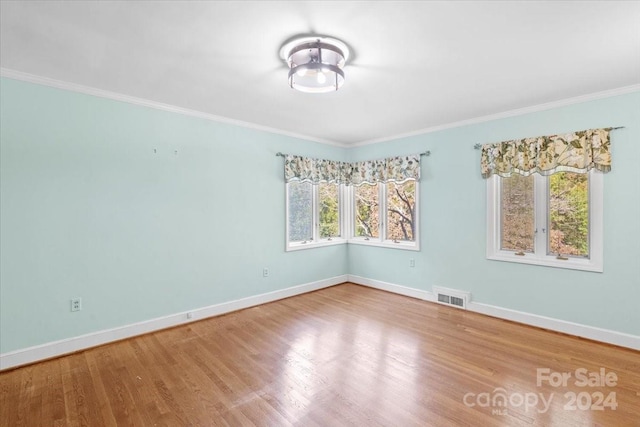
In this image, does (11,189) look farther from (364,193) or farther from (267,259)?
(364,193)

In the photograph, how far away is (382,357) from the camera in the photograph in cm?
279

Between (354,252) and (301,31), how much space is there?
13.4 ft

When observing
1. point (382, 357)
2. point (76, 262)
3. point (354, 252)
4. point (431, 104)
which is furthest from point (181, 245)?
point (431, 104)

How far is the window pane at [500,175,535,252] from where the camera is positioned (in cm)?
363

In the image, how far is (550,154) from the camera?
3365 mm

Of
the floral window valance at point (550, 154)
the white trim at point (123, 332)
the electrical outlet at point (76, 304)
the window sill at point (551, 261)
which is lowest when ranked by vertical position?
the white trim at point (123, 332)

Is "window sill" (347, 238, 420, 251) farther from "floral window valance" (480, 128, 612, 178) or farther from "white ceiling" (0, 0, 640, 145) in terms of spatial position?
"white ceiling" (0, 0, 640, 145)

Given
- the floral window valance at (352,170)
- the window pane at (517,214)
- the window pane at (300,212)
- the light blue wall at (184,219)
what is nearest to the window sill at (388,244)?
the light blue wall at (184,219)

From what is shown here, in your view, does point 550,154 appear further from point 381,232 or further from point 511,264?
point 381,232

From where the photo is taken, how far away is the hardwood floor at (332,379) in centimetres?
202

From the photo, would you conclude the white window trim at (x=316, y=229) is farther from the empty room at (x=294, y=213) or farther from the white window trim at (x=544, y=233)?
the white window trim at (x=544, y=233)

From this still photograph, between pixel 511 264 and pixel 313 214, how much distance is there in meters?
2.96

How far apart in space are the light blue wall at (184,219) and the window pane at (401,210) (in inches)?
11.7

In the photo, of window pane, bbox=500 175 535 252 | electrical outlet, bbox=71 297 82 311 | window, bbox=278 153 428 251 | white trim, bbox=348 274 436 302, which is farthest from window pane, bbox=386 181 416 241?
electrical outlet, bbox=71 297 82 311
